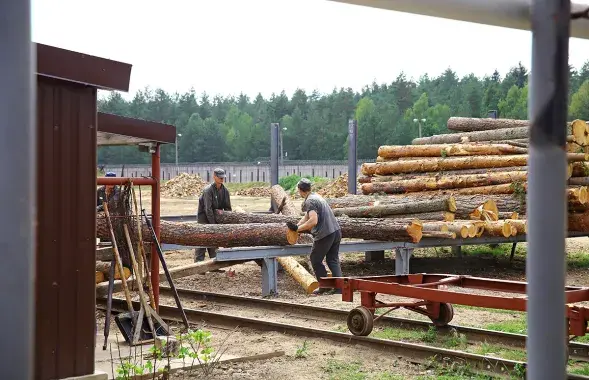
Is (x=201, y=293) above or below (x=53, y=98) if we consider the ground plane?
below

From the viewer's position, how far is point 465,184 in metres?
17.1

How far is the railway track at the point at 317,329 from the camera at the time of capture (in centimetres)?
750

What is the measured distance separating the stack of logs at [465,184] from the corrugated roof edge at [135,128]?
7106mm

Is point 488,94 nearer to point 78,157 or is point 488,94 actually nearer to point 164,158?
point 164,158

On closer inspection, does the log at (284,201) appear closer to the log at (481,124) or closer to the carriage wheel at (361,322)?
the log at (481,124)

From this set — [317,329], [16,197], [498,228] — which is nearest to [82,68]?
[317,329]

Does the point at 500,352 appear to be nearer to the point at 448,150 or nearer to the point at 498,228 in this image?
the point at 498,228

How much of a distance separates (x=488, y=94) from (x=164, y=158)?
35.8 meters

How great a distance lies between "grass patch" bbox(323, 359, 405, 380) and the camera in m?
7.32

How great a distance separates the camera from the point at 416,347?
8.19 meters

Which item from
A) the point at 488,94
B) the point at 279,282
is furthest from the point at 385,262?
the point at 488,94

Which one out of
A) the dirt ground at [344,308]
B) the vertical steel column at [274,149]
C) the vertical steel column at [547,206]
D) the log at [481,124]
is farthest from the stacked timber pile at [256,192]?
the vertical steel column at [547,206]

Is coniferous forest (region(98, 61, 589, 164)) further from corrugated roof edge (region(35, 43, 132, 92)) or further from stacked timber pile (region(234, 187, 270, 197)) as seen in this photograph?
corrugated roof edge (region(35, 43, 132, 92))

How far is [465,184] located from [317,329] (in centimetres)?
846
